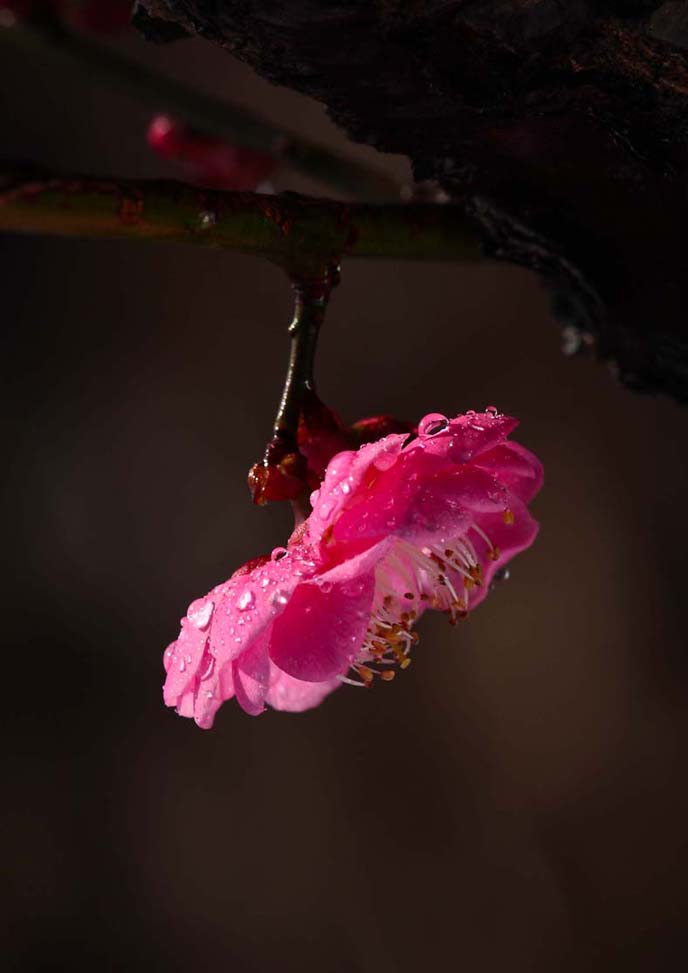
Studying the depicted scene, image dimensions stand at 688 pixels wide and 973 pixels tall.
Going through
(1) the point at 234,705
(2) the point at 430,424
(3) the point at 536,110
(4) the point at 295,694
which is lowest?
(1) the point at 234,705

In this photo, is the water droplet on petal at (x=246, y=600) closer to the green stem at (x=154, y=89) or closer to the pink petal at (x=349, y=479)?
the pink petal at (x=349, y=479)

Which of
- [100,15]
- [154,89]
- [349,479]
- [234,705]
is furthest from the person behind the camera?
[234,705]

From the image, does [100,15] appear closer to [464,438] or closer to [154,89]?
[154,89]

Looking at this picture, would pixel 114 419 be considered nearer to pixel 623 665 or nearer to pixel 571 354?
pixel 623 665

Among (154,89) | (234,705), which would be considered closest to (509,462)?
(154,89)

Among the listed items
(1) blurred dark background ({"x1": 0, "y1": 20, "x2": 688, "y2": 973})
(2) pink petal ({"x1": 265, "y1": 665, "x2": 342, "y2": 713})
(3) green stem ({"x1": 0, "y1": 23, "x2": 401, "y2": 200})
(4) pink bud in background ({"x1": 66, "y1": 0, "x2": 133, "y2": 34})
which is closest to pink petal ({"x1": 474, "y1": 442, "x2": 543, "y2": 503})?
(2) pink petal ({"x1": 265, "y1": 665, "x2": 342, "y2": 713})

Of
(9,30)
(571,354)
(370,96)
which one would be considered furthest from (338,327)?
(370,96)

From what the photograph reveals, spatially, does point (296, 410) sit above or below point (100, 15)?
A: below
